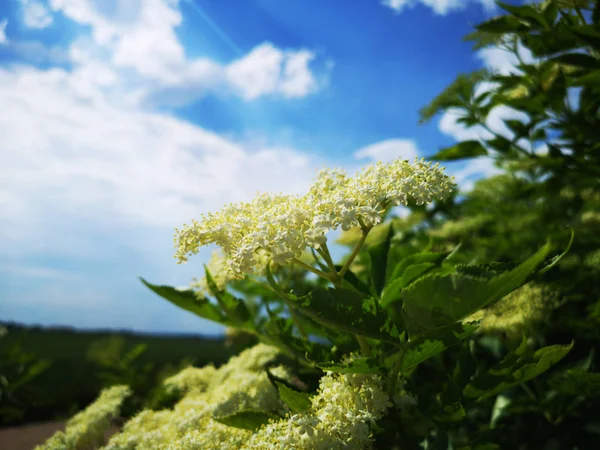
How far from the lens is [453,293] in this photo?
1.91 feet

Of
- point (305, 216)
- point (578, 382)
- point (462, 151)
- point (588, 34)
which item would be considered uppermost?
point (588, 34)

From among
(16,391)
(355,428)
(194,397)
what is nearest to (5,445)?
(16,391)

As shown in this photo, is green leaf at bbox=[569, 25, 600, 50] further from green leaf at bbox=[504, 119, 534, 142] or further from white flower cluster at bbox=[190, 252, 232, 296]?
white flower cluster at bbox=[190, 252, 232, 296]

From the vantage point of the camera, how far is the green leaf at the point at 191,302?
3.51 feet

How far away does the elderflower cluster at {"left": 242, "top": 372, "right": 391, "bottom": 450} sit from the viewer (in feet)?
2.25

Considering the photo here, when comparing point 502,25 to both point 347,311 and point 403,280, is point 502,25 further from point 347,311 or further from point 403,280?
point 347,311

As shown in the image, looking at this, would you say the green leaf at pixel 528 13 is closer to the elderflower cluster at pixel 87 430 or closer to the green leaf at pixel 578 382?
the green leaf at pixel 578 382

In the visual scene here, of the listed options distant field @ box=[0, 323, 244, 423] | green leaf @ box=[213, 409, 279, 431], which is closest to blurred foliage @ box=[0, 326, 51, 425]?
distant field @ box=[0, 323, 244, 423]

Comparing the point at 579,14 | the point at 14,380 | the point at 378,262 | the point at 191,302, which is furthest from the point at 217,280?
the point at 14,380

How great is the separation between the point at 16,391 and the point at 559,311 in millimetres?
2903

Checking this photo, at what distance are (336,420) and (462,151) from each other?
1097 mm

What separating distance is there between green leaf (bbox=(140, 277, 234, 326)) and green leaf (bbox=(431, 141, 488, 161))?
882 millimetres

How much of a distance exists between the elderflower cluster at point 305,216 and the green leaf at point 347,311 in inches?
2.9

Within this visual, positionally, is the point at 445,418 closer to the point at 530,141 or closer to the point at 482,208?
the point at 530,141
